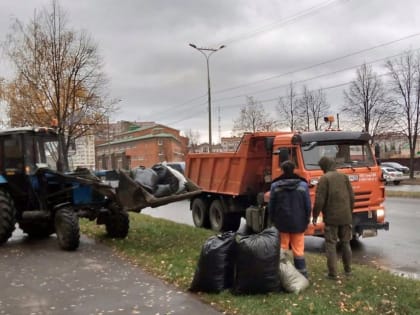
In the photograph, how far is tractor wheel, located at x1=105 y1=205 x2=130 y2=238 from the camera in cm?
1166

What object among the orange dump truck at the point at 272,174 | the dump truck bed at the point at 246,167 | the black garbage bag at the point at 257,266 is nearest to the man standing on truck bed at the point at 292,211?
the black garbage bag at the point at 257,266

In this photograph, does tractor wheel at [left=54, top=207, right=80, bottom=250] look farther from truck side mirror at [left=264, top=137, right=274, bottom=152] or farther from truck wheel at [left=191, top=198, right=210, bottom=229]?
truck wheel at [left=191, top=198, right=210, bottom=229]

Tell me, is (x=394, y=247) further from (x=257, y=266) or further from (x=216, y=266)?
(x=216, y=266)

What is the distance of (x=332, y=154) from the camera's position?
10.9 meters

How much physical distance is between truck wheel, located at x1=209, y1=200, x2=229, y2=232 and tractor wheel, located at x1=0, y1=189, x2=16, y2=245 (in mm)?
5364

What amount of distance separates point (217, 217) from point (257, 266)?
8.20 m

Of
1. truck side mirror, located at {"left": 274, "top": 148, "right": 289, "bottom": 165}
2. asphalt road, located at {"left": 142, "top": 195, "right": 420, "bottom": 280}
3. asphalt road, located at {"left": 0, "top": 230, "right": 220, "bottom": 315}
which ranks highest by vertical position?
truck side mirror, located at {"left": 274, "top": 148, "right": 289, "bottom": 165}

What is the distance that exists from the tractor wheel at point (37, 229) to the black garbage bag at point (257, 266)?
23.5 ft

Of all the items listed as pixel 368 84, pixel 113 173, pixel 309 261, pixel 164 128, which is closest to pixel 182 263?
pixel 309 261

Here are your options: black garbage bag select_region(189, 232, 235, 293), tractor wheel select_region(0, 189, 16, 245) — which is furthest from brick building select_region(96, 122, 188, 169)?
black garbage bag select_region(189, 232, 235, 293)

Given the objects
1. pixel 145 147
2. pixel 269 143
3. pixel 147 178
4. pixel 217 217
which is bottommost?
pixel 217 217

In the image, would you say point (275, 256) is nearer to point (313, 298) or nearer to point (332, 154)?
point (313, 298)

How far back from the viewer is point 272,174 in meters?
11.8

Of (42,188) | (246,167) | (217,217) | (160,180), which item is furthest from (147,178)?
(217,217)
